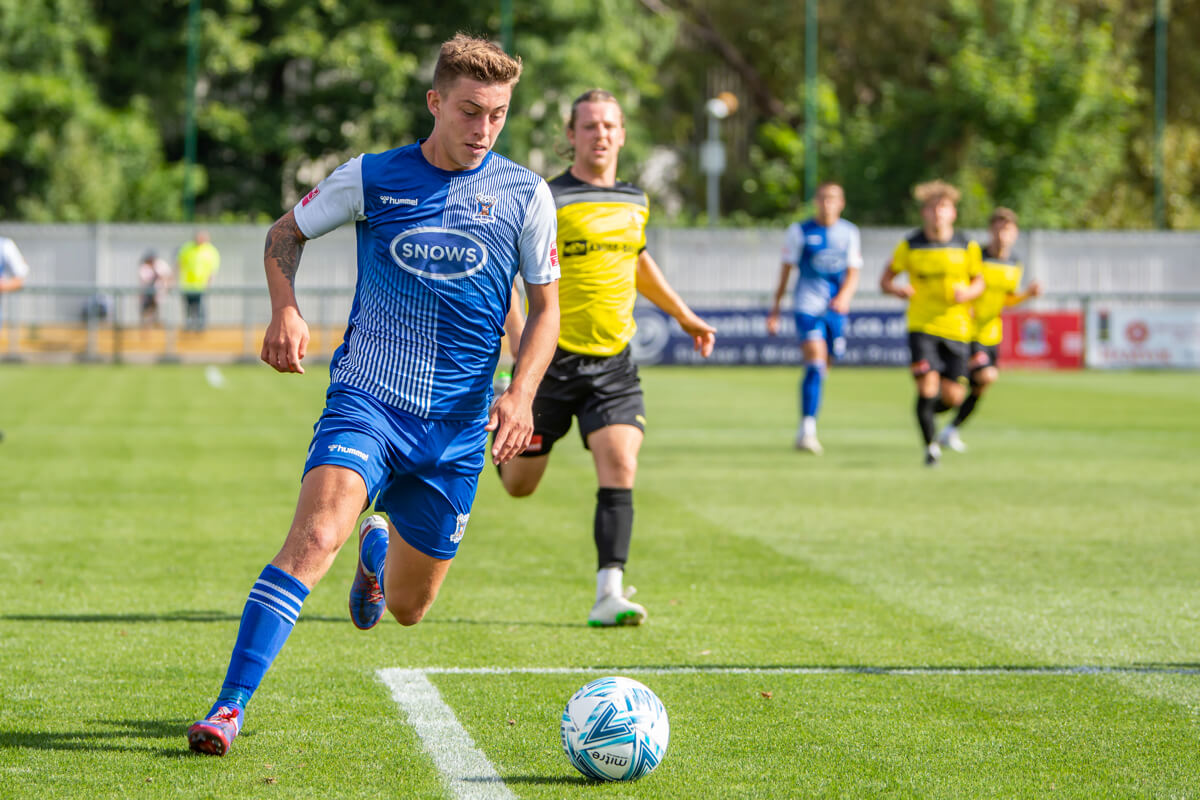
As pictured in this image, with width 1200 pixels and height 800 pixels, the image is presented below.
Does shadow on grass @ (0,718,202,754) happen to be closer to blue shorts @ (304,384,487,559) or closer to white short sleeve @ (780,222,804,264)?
blue shorts @ (304,384,487,559)

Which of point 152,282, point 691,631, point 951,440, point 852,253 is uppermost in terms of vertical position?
point 852,253

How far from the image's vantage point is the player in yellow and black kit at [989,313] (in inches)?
572

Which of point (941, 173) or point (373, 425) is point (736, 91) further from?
point (373, 425)

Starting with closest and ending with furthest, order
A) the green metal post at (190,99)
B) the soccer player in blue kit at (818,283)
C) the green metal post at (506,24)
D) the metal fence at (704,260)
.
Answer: the soccer player in blue kit at (818,283) < the metal fence at (704,260) < the green metal post at (190,99) < the green metal post at (506,24)

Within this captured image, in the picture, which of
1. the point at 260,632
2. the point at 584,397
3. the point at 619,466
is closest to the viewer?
the point at 260,632

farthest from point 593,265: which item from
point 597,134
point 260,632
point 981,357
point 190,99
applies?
point 190,99

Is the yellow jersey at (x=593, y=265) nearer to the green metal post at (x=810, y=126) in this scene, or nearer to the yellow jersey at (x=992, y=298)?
the yellow jersey at (x=992, y=298)

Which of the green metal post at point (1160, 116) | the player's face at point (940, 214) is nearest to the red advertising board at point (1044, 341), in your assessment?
the green metal post at point (1160, 116)

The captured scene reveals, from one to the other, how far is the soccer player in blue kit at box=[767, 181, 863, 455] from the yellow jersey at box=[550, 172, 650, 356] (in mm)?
7443

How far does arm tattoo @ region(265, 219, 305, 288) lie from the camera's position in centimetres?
471

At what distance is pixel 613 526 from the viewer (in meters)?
6.79

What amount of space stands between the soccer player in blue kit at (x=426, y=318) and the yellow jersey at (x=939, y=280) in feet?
28.5

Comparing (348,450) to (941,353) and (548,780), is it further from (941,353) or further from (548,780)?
(941,353)

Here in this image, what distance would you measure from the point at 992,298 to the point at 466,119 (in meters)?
11.1
